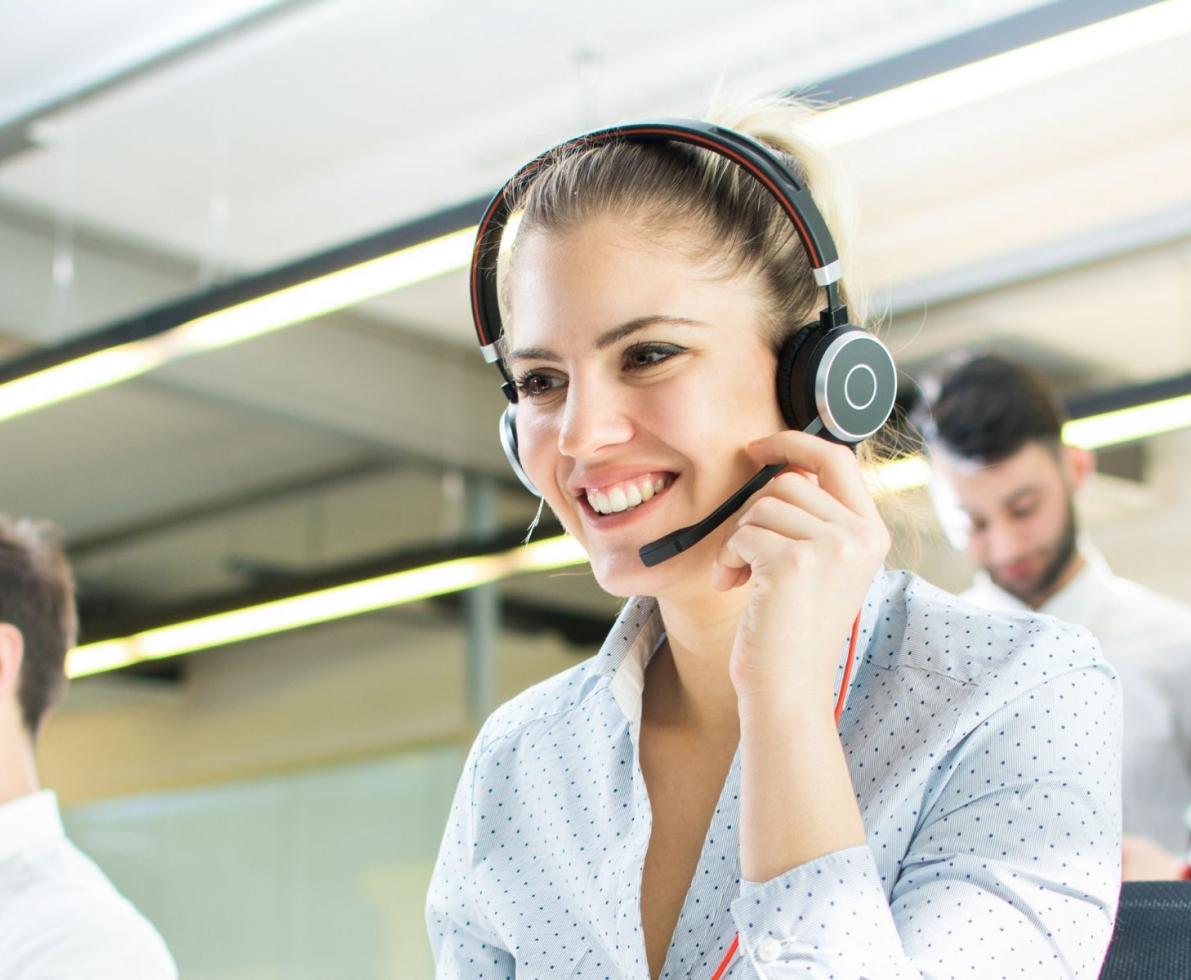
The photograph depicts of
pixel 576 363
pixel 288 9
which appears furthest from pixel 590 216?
pixel 288 9

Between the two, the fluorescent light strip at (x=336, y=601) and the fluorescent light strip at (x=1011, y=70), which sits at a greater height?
the fluorescent light strip at (x=1011, y=70)

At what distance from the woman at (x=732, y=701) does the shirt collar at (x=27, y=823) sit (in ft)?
3.19

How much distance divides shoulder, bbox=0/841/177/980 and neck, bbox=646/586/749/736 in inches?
35.8

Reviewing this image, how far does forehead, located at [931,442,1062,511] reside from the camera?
9.36ft

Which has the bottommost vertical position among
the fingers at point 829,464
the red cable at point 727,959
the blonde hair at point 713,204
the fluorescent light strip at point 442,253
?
the red cable at point 727,959

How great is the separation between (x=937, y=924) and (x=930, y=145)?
4.68 meters

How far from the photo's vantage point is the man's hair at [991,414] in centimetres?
284

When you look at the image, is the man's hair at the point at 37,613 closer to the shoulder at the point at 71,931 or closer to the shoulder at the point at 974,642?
the shoulder at the point at 71,931

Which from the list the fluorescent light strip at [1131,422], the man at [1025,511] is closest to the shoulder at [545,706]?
the man at [1025,511]

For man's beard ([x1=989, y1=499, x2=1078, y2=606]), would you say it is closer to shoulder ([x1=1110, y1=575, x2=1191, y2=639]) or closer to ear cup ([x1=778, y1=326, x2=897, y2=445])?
shoulder ([x1=1110, y1=575, x2=1191, y2=639])

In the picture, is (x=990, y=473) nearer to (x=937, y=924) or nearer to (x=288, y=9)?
(x=937, y=924)

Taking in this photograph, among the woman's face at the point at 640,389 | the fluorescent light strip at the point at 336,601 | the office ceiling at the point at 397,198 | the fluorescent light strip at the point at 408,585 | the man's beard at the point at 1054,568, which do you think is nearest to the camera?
the woman's face at the point at 640,389

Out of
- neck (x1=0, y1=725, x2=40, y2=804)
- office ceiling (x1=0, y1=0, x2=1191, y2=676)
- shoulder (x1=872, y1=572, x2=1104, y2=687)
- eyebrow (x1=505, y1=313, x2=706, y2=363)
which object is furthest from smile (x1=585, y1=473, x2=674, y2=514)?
office ceiling (x1=0, y1=0, x2=1191, y2=676)

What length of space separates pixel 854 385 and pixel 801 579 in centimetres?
23
